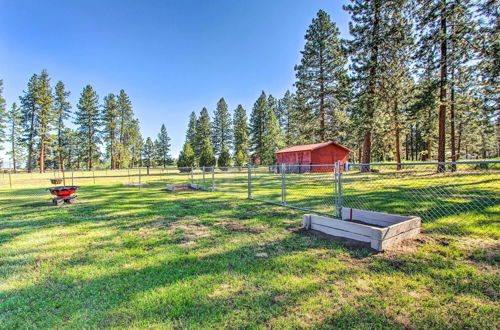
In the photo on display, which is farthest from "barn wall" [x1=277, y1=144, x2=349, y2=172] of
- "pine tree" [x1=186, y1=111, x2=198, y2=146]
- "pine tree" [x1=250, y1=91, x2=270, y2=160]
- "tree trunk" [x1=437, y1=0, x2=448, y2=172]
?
"pine tree" [x1=186, y1=111, x2=198, y2=146]

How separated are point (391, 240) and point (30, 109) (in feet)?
164

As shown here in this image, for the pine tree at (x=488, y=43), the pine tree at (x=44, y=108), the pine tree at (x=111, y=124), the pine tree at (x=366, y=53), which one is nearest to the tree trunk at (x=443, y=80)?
the pine tree at (x=488, y=43)

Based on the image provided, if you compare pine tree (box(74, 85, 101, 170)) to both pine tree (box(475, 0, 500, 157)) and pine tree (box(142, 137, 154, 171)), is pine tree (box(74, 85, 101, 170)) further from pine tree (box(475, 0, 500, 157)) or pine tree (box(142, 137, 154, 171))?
pine tree (box(475, 0, 500, 157))

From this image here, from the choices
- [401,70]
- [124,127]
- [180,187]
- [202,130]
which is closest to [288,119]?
[202,130]

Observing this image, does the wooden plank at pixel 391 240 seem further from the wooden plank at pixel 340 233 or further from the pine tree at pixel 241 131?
the pine tree at pixel 241 131

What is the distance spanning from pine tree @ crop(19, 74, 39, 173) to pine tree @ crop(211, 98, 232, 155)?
3033 cm

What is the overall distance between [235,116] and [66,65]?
3670cm

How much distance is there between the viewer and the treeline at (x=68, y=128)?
35781mm

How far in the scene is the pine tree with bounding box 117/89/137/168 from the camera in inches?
1870

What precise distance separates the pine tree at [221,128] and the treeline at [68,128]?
17.9m

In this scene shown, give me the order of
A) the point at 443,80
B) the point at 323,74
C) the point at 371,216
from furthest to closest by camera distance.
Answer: the point at 323,74 < the point at 443,80 < the point at 371,216

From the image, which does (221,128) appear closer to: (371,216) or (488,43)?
(488,43)

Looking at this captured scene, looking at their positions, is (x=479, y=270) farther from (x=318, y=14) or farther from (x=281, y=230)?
(x=318, y=14)

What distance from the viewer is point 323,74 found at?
2595 cm
